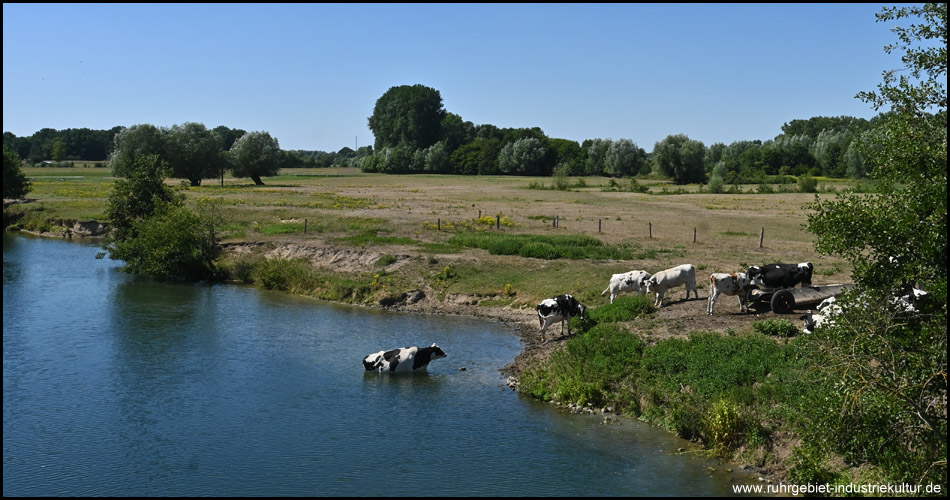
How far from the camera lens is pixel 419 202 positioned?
79.4m

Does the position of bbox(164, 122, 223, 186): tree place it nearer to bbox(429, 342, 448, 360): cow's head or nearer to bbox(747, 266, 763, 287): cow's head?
bbox(429, 342, 448, 360): cow's head

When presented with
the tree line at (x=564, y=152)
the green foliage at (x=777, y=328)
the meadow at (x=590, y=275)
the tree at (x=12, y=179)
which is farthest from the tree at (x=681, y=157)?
the green foliage at (x=777, y=328)

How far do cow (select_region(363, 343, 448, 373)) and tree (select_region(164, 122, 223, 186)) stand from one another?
83.1 metres

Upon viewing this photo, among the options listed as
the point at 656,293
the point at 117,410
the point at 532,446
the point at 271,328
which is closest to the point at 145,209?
the point at 271,328

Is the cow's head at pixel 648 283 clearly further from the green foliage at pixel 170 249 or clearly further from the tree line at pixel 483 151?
the tree line at pixel 483 151

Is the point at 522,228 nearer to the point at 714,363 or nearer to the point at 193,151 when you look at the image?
the point at 714,363

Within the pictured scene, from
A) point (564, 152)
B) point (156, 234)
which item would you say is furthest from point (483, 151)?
point (156, 234)

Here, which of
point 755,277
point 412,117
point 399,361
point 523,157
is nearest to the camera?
point 399,361

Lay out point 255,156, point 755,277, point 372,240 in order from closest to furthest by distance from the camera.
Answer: point 755,277, point 372,240, point 255,156

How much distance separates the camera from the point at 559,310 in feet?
A: 87.4

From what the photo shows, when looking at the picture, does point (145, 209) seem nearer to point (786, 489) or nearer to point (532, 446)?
point (532, 446)

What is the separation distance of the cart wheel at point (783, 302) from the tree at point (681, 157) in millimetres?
102241

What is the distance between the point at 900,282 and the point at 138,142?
324 feet

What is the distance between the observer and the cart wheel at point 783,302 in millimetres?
25312
